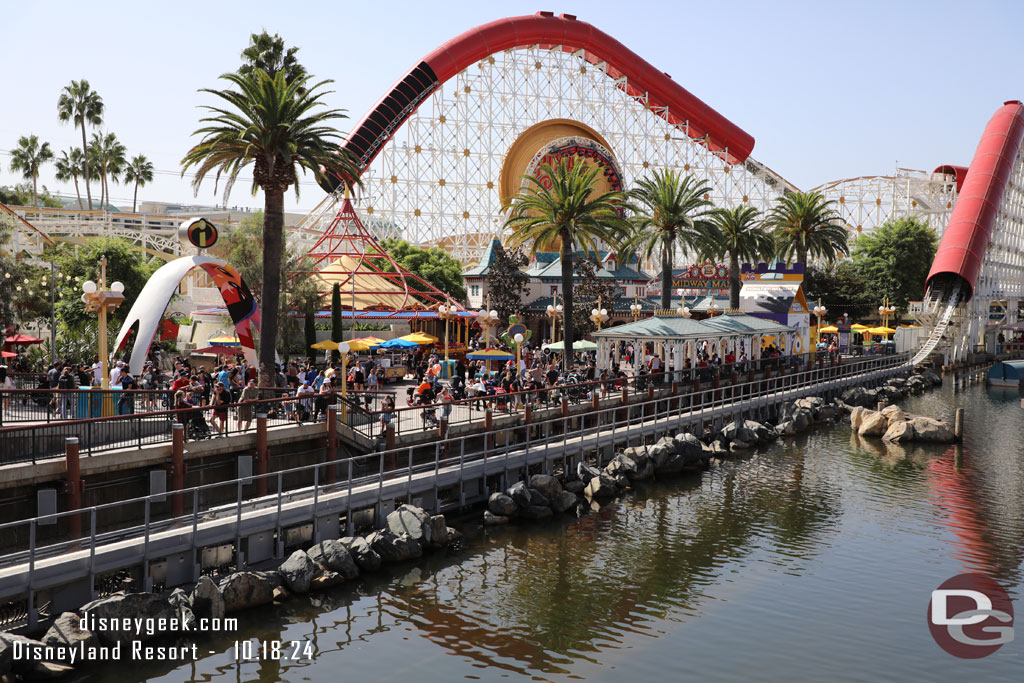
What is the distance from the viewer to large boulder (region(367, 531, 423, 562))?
877 inches

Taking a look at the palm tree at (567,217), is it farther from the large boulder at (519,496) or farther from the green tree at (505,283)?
the green tree at (505,283)

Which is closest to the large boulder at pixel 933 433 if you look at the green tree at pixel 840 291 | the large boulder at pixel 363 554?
the large boulder at pixel 363 554

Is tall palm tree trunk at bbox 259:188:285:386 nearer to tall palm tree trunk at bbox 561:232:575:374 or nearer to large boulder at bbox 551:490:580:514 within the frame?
large boulder at bbox 551:490:580:514

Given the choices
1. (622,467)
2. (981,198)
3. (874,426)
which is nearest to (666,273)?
(874,426)

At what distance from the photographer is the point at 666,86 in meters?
86.2

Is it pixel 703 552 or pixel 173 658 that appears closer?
pixel 173 658

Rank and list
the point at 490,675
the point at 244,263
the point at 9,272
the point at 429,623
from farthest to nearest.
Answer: the point at 244,263 < the point at 9,272 < the point at 429,623 < the point at 490,675

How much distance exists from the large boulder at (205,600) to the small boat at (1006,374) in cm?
5999

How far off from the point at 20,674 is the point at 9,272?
33426mm

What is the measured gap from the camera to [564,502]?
27656 mm

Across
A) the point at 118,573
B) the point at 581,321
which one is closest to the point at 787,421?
the point at 581,321

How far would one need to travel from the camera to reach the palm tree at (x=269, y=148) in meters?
30.6

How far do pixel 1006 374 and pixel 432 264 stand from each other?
4666cm

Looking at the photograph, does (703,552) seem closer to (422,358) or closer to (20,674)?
(20,674)
